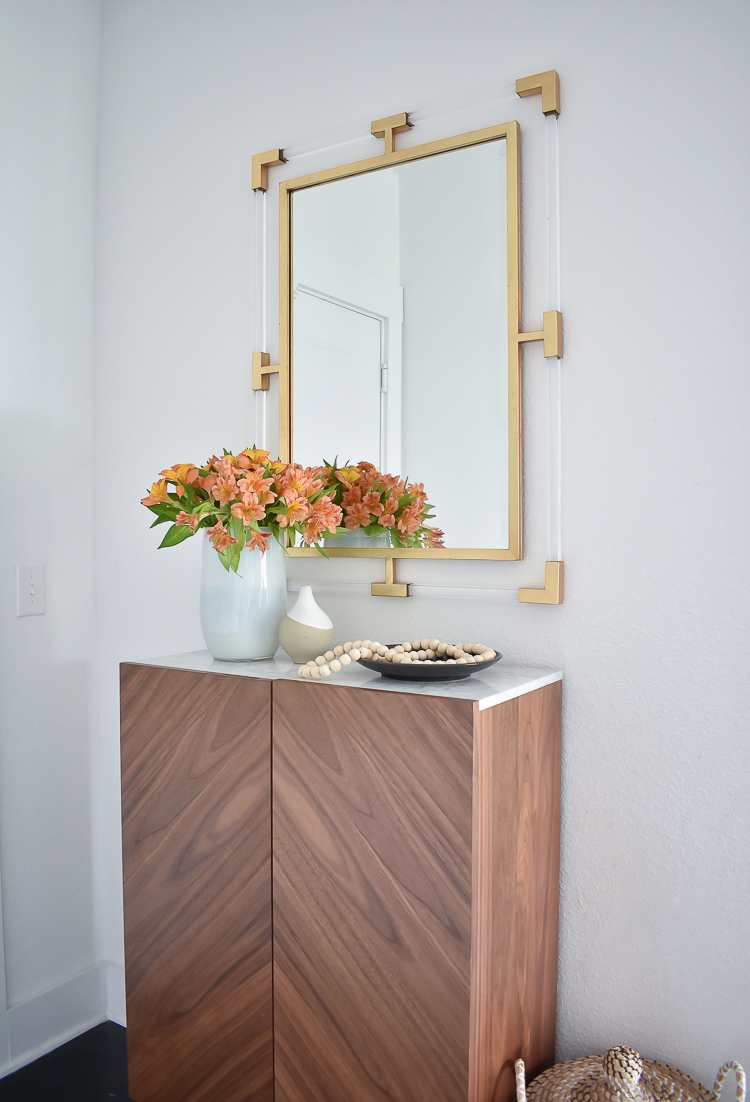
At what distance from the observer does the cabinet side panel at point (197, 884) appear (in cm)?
120

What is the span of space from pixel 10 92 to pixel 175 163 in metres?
0.37

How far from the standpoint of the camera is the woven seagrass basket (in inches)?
41.8

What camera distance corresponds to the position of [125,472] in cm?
185

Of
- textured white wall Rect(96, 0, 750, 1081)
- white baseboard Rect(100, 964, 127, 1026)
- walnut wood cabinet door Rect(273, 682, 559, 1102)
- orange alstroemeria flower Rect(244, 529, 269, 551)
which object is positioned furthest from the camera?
white baseboard Rect(100, 964, 127, 1026)

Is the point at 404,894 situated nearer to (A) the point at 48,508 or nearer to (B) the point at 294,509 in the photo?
(B) the point at 294,509

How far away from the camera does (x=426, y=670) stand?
3.69 ft

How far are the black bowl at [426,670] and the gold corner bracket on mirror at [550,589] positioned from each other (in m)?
0.18

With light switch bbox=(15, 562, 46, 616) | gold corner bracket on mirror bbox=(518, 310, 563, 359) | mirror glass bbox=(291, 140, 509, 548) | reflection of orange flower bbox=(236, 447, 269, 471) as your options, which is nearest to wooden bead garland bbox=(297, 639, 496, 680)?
mirror glass bbox=(291, 140, 509, 548)

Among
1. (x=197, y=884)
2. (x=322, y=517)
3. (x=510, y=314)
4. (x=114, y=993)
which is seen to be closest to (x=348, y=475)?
(x=322, y=517)

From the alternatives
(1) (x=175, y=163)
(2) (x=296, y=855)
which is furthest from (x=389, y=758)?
(1) (x=175, y=163)

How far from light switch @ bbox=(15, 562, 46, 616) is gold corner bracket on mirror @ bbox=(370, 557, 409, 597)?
2.66ft

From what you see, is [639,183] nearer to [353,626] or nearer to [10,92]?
[353,626]

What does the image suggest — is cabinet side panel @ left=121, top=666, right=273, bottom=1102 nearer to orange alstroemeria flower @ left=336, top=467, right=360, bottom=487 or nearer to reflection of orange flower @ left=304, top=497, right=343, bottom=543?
reflection of orange flower @ left=304, top=497, right=343, bottom=543

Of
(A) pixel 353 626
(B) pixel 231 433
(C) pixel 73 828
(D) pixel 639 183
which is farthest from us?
(C) pixel 73 828
